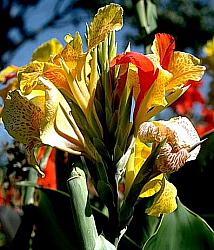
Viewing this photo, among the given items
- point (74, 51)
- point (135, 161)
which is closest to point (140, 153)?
point (135, 161)

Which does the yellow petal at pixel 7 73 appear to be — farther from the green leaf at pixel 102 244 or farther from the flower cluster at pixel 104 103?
the green leaf at pixel 102 244

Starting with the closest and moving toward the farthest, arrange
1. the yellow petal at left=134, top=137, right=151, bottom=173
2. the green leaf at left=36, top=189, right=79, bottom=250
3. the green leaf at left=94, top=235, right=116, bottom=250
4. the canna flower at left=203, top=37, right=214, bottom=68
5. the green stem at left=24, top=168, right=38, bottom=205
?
the green leaf at left=94, top=235, right=116, bottom=250 < the yellow petal at left=134, top=137, right=151, bottom=173 < the green leaf at left=36, top=189, right=79, bottom=250 < the green stem at left=24, top=168, right=38, bottom=205 < the canna flower at left=203, top=37, right=214, bottom=68

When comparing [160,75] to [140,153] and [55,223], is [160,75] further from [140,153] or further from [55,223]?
[55,223]

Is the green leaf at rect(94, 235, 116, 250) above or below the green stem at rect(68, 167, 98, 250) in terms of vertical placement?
below

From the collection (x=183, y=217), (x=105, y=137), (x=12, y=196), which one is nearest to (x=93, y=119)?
(x=105, y=137)

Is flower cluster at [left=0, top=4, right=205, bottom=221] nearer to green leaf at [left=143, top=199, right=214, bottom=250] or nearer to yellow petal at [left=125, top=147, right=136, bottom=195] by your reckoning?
yellow petal at [left=125, top=147, right=136, bottom=195]

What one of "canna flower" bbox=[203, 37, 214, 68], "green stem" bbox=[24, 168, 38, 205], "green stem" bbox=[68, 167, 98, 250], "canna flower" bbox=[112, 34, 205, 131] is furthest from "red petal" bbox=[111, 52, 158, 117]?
"canna flower" bbox=[203, 37, 214, 68]
